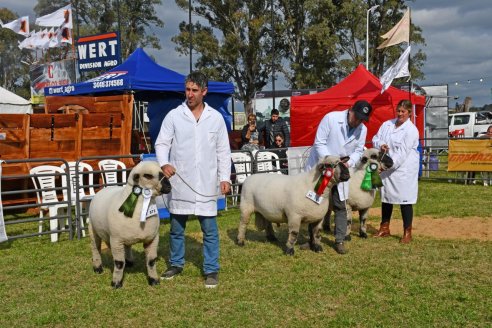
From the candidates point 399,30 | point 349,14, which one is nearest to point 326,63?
point 349,14

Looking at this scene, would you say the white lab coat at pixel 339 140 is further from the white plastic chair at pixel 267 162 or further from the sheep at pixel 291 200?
the white plastic chair at pixel 267 162

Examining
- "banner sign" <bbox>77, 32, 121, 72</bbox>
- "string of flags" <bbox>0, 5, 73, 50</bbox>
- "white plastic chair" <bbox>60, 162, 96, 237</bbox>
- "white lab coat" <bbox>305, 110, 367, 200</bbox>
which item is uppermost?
"string of flags" <bbox>0, 5, 73, 50</bbox>

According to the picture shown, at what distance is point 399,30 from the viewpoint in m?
16.7

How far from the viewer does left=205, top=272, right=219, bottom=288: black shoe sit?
526 centimetres

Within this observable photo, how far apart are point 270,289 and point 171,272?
1.18 meters

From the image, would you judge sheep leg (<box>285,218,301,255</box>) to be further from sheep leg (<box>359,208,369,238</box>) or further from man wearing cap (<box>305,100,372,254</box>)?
sheep leg (<box>359,208,369,238</box>)

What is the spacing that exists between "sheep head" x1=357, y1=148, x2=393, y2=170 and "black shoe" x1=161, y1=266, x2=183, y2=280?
10.8 ft

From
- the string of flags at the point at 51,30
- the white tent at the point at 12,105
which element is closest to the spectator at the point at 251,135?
the white tent at the point at 12,105

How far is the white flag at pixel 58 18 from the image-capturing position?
22750mm

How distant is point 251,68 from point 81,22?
58.2ft

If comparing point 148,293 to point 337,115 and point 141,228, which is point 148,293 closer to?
point 141,228

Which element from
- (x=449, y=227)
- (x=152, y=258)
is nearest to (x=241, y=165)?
(x=449, y=227)

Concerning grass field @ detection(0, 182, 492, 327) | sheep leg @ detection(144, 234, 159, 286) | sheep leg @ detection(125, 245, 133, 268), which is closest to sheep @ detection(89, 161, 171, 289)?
sheep leg @ detection(144, 234, 159, 286)

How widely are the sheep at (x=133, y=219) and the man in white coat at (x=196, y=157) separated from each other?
0.70 ft
